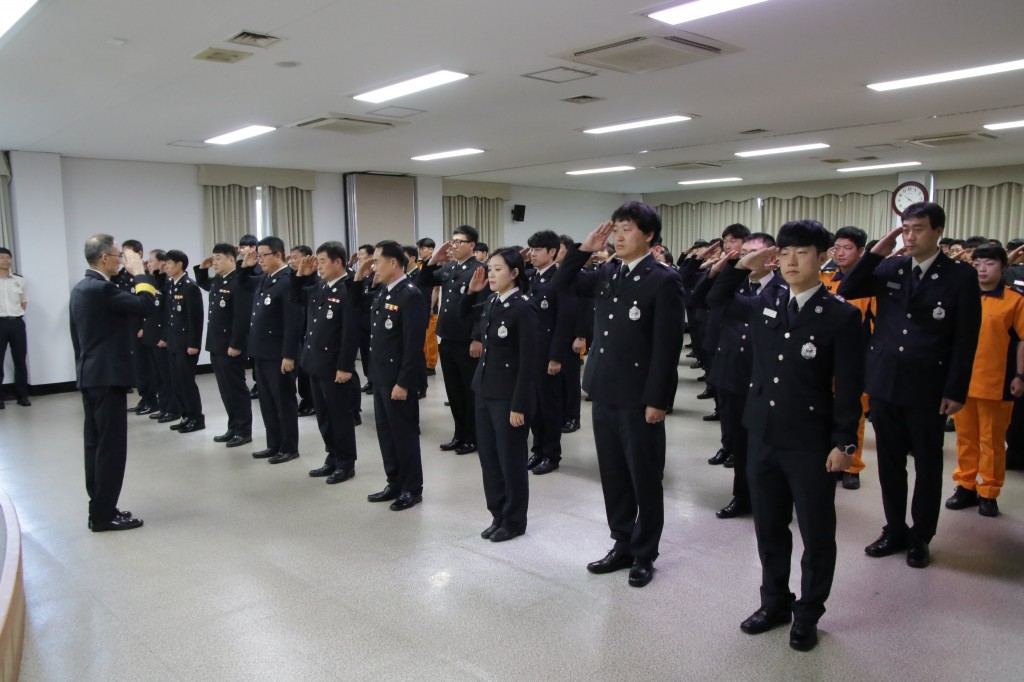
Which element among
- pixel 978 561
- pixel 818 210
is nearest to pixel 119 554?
pixel 978 561

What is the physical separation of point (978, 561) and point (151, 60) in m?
5.39

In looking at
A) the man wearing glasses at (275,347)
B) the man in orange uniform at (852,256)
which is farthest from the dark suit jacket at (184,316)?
the man in orange uniform at (852,256)

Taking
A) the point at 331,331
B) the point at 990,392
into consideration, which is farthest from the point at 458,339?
the point at 990,392

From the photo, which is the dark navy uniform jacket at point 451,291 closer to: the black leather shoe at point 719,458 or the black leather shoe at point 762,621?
the black leather shoe at point 719,458

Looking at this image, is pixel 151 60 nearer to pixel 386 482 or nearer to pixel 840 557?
pixel 386 482

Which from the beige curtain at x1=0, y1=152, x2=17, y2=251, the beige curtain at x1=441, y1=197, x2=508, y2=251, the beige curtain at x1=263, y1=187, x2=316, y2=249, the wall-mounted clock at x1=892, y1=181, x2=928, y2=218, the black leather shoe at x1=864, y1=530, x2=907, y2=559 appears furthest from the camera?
the beige curtain at x1=441, y1=197, x2=508, y2=251

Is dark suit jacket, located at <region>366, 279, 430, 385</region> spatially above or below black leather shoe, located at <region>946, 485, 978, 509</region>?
above

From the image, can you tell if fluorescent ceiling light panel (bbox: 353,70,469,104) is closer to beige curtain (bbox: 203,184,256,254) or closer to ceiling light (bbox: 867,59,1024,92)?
ceiling light (bbox: 867,59,1024,92)

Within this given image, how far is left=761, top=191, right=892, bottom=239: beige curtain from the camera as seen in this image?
12391 mm

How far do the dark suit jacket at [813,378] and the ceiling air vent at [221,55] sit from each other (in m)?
3.56

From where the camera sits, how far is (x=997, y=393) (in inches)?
161

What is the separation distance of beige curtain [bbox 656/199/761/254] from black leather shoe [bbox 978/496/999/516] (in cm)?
997

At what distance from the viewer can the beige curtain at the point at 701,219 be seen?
549 inches

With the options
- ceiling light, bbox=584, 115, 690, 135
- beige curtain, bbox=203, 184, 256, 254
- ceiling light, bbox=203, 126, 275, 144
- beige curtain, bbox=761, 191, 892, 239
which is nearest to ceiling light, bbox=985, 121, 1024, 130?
ceiling light, bbox=584, 115, 690, 135
